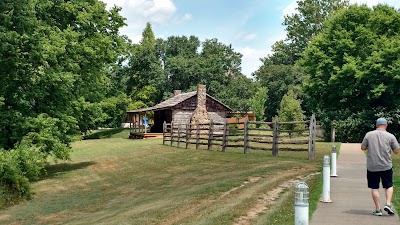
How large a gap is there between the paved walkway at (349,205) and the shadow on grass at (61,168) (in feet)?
42.4

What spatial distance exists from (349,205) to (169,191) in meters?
6.19

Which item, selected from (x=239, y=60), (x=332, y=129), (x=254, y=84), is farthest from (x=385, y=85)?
(x=239, y=60)

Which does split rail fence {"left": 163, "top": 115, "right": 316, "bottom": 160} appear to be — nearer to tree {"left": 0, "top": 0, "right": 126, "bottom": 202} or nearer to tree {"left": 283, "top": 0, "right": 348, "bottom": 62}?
tree {"left": 0, "top": 0, "right": 126, "bottom": 202}

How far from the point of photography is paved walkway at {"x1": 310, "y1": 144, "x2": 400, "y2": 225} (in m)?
8.12

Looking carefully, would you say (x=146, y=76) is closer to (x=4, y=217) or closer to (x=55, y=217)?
(x=4, y=217)

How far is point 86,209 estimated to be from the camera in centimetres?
1299

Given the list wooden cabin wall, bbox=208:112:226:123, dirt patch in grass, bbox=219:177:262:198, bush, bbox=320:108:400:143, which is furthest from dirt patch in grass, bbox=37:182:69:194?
wooden cabin wall, bbox=208:112:226:123

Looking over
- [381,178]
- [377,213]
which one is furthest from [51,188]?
[381,178]

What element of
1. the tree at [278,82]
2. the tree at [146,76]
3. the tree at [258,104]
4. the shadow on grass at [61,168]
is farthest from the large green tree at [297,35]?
the shadow on grass at [61,168]

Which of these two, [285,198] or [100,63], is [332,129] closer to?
[100,63]

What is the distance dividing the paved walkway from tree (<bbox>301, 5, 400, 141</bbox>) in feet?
66.7

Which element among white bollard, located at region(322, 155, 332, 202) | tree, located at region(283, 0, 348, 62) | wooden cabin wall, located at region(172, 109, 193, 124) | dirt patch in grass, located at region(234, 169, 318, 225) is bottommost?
dirt patch in grass, located at region(234, 169, 318, 225)

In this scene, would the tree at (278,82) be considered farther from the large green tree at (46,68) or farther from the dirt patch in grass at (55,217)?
the dirt patch in grass at (55,217)

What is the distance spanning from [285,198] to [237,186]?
2.47 metres
